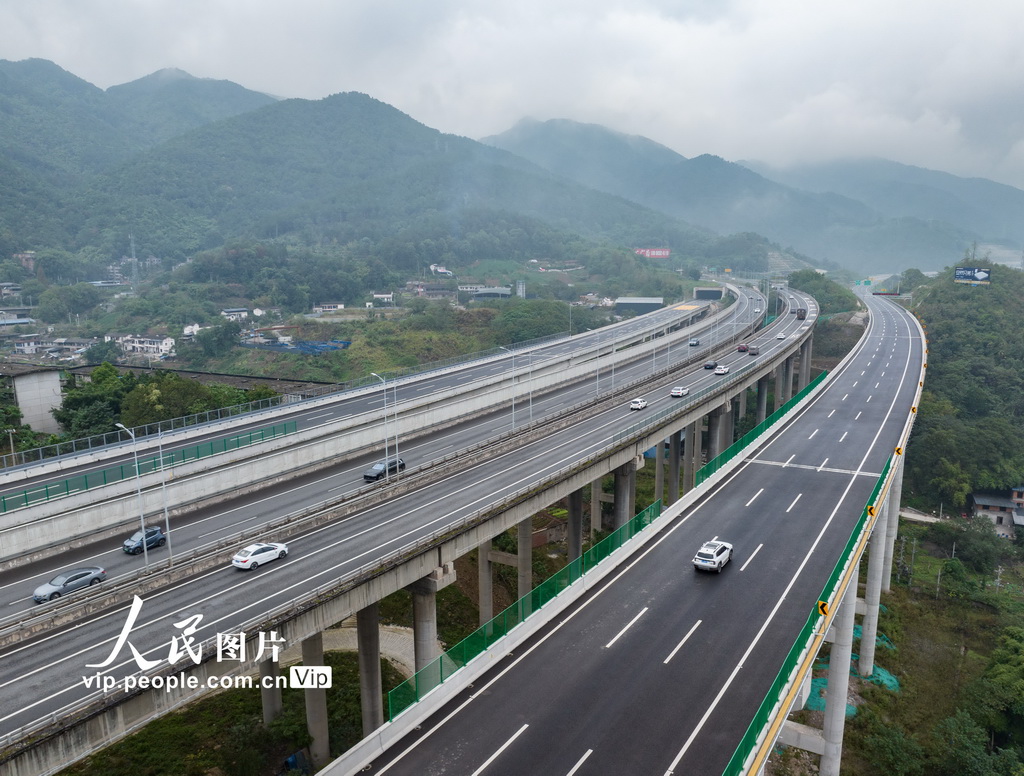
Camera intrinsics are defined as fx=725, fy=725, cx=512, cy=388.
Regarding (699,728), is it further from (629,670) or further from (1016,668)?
(1016,668)

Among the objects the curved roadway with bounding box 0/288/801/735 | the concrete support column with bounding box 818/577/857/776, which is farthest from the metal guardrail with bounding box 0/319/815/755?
the concrete support column with bounding box 818/577/857/776

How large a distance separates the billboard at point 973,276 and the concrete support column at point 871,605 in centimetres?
14054

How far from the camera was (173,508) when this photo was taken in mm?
45906

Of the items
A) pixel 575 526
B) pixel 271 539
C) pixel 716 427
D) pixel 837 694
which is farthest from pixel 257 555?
pixel 716 427

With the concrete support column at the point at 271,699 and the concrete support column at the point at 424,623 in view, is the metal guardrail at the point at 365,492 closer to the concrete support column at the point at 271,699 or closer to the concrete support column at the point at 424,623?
the concrete support column at the point at 271,699

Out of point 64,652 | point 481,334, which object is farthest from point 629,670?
point 481,334

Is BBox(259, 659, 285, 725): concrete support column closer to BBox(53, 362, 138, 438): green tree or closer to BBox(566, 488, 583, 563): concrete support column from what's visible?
BBox(566, 488, 583, 563): concrete support column

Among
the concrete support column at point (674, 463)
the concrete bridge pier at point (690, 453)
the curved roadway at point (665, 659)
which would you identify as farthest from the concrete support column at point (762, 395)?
the curved roadway at point (665, 659)

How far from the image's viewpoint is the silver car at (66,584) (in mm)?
33875

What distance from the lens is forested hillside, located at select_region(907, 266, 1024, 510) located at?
86250 mm

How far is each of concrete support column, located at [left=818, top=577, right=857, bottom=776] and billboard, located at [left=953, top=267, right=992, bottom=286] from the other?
158m

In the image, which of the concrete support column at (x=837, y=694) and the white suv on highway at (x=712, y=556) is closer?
the concrete support column at (x=837, y=694)

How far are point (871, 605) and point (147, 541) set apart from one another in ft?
152

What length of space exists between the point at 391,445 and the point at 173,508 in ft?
61.5
